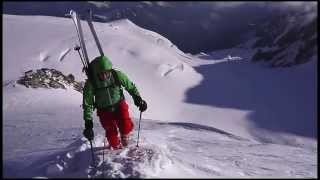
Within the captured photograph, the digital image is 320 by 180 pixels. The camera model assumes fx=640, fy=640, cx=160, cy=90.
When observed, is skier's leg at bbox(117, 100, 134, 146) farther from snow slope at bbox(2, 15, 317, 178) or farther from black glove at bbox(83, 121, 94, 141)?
black glove at bbox(83, 121, 94, 141)

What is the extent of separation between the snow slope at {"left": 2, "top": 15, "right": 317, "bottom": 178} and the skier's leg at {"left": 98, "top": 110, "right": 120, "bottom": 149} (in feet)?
1.06

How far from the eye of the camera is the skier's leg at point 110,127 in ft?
39.1

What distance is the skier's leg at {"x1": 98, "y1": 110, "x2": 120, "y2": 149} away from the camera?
39.1ft

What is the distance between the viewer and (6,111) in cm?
2219

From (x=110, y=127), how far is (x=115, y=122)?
0.19 meters

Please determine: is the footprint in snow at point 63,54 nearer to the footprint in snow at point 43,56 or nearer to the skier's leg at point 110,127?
the footprint in snow at point 43,56

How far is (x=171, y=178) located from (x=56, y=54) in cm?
3144

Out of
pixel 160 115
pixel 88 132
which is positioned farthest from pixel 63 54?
pixel 88 132

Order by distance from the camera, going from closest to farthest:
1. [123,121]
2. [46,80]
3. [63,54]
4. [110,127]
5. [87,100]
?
[87,100]
[110,127]
[123,121]
[46,80]
[63,54]

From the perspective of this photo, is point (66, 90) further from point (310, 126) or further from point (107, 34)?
point (107, 34)

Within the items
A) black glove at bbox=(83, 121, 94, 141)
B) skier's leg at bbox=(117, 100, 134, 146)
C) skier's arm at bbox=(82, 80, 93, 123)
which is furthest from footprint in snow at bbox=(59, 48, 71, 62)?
black glove at bbox=(83, 121, 94, 141)

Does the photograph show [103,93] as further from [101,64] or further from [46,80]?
[46,80]

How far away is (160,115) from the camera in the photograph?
3509cm

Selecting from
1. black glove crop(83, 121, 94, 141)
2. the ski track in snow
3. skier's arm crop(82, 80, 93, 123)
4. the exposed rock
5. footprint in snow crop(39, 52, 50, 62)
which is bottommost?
the ski track in snow
